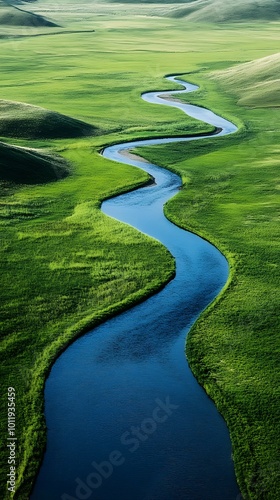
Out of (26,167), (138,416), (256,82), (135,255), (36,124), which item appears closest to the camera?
(138,416)

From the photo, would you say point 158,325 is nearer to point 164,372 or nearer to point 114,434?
point 164,372

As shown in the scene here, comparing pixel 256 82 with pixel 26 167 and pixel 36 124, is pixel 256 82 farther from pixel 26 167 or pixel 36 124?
pixel 26 167

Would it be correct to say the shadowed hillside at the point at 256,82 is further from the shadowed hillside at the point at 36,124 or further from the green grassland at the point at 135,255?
the shadowed hillside at the point at 36,124

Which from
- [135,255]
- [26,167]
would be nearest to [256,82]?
[26,167]

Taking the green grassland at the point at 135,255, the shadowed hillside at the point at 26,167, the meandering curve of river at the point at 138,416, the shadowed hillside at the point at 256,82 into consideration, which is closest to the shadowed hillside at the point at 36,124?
the green grassland at the point at 135,255

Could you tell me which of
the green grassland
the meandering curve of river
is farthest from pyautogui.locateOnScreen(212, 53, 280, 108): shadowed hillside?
the meandering curve of river

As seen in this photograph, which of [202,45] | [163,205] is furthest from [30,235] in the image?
[202,45]
